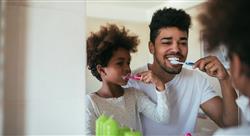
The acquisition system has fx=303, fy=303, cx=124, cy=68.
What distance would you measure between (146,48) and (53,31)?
13.3 inches

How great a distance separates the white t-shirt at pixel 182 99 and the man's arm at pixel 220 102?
0.03m

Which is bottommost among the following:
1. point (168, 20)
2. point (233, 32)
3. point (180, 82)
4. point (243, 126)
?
point (243, 126)

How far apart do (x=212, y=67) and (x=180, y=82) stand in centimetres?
14

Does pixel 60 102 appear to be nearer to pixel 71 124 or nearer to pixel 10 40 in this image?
pixel 71 124

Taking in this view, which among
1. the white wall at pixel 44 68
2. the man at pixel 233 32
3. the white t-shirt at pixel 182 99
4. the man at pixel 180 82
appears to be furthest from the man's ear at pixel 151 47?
the man at pixel 233 32

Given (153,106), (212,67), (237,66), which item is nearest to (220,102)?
(212,67)

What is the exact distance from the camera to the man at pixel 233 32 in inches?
26.0

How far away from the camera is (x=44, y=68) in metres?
1.02

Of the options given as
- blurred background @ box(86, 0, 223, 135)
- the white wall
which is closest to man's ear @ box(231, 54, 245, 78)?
blurred background @ box(86, 0, 223, 135)

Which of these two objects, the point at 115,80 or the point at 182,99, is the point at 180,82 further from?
the point at 115,80

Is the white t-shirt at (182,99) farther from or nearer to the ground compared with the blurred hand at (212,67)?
nearer to the ground

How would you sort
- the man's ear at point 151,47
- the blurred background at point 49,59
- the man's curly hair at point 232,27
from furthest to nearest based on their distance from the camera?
1. the man's ear at point 151,47
2. the blurred background at point 49,59
3. the man's curly hair at point 232,27

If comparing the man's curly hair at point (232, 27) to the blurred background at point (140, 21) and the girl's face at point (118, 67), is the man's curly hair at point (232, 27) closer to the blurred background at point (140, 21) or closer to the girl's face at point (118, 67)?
the blurred background at point (140, 21)

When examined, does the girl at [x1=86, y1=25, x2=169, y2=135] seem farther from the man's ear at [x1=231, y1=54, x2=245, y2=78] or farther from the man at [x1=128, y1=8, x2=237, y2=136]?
the man's ear at [x1=231, y1=54, x2=245, y2=78]
